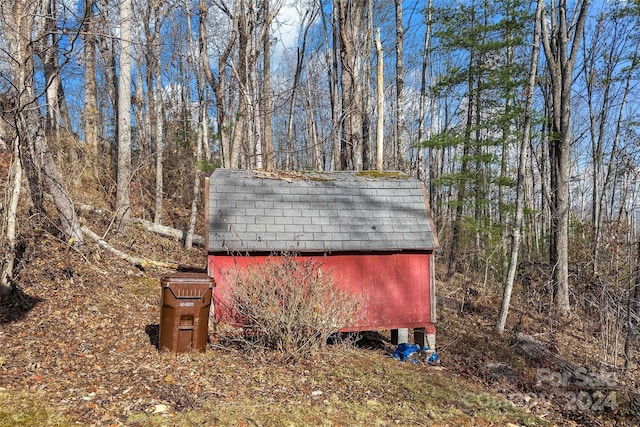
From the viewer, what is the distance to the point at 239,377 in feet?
18.7

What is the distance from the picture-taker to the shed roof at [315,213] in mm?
7449

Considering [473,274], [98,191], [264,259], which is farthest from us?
A: [473,274]

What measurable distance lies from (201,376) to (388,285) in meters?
3.79

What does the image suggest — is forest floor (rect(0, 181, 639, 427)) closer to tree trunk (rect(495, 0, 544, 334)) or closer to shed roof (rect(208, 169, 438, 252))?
tree trunk (rect(495, 0, 544, 334))

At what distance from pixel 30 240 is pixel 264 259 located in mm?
4930

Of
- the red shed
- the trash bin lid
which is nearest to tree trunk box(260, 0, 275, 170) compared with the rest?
the red shed

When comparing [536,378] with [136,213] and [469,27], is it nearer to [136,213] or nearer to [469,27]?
[469,27]

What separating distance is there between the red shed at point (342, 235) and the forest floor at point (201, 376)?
3.26 feet

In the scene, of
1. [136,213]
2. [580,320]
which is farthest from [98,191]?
[580,320]

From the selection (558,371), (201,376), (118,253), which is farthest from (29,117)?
(558,371)

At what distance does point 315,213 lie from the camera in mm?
7988

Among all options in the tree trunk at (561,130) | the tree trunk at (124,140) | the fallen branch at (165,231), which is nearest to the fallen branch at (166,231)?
the fallen branch at (165,231)

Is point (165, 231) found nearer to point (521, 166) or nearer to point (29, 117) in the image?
point (29, 117)

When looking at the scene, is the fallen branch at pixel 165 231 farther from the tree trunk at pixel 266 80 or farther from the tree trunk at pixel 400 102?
the tree trunk at pixel 400 102
